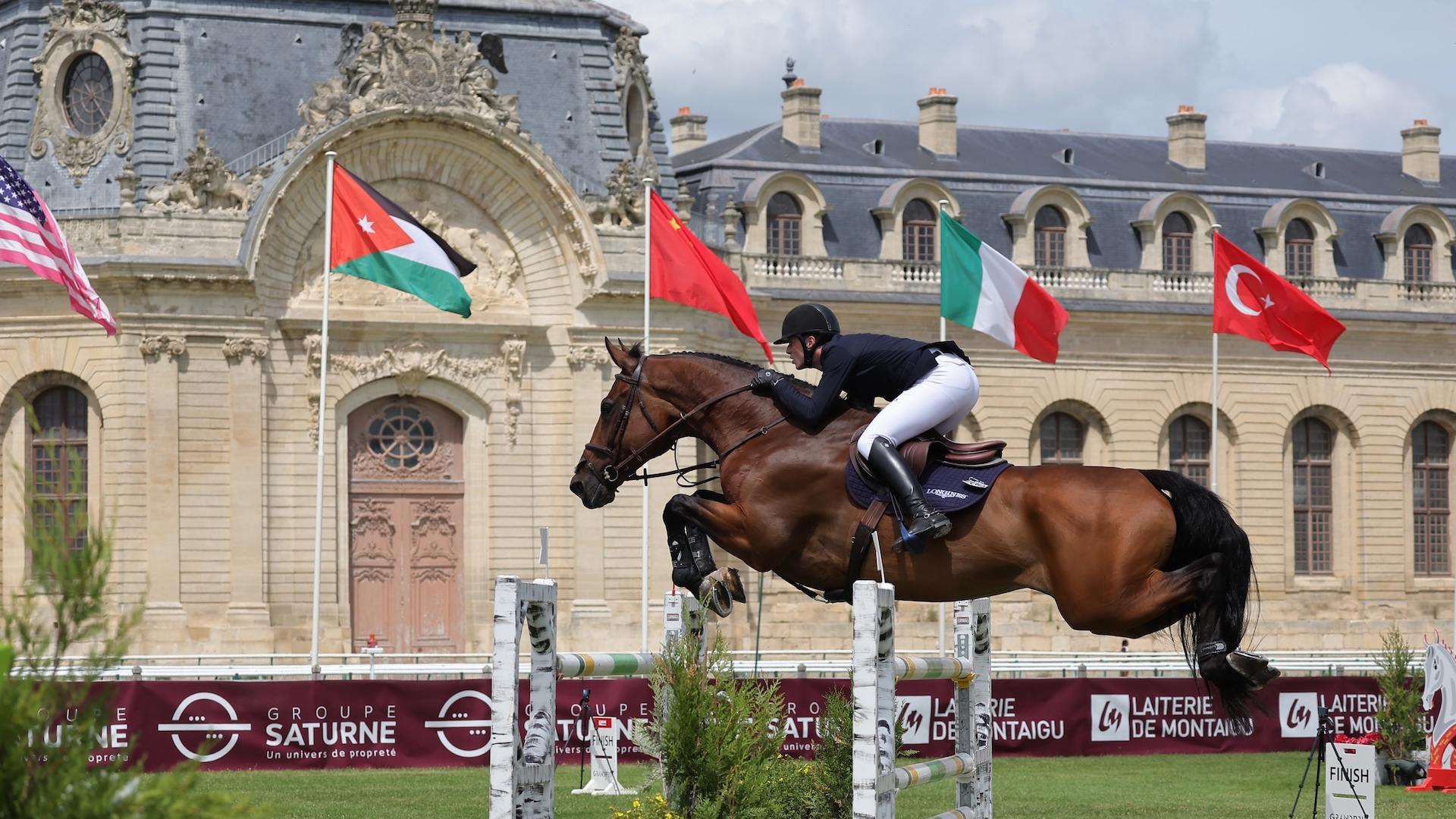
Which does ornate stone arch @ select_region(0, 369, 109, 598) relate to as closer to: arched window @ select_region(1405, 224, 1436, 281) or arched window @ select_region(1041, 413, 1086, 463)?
arched window @ select_region(1041, 413, 1086, 463)

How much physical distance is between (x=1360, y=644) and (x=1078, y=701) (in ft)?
75.6

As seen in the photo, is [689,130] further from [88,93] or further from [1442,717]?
[1442,717]

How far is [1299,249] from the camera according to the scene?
171 ft

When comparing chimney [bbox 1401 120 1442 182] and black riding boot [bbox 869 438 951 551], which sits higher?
chimney [bbox 1401 120 1442 182]

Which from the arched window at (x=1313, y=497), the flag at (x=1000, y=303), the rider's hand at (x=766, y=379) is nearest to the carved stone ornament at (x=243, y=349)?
the flag at (x=1000, y=303)

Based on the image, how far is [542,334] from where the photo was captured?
4162 centimetres

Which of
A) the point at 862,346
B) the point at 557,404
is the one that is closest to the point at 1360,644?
the point at 557,404

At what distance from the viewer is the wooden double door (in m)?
40.5

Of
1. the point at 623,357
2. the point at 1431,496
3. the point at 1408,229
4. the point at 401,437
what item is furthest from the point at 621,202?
the point at 623,357

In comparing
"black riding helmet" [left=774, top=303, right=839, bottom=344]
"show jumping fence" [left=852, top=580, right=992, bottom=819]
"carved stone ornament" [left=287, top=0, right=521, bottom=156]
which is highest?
"carved stone ornament" [left=287, top=0, right=521, bottom=156]

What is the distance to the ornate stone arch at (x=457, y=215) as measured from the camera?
39.3 metres

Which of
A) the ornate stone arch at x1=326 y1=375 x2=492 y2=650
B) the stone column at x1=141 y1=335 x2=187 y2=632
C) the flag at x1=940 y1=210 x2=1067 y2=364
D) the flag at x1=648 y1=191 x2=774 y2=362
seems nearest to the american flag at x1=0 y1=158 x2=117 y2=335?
the flag at x1=648 y1=191 x2=774 y2=362

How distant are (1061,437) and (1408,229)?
11270 mm

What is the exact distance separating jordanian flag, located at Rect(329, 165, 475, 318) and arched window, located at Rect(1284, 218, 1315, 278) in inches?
999
